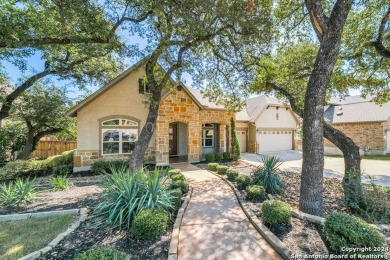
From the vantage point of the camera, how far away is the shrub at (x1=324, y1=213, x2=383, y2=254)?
2.95 metres

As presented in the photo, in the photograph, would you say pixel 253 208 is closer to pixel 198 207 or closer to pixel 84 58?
pixel 198 207

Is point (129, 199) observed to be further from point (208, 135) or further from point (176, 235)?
point (208, 135)

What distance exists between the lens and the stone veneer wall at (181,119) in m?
12.4

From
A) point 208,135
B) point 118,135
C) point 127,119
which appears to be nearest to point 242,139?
point 208,135

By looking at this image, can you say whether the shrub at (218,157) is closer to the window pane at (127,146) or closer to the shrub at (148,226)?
the window pane at (127,146)

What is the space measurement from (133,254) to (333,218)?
12.2ft

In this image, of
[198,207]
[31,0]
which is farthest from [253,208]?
[31,0]

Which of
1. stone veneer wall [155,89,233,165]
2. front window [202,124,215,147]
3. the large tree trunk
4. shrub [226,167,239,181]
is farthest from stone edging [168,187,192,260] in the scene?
front window [202,124,215,147]

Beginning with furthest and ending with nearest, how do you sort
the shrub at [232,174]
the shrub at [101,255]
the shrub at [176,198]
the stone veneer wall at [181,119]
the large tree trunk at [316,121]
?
the stone veneer wall at [181,119], the shrub at [232,174], the shrub at [176,198], the large tree trunk at [316,121], the shrub at [101,255]

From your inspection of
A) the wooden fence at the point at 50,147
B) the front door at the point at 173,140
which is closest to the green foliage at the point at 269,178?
the front door at the point at 173,140

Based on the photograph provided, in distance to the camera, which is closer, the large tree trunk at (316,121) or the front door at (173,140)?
the large tree trunk at (316,121)

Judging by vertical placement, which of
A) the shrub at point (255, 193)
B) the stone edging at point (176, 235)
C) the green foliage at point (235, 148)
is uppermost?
the green foliage at point (235, 148)

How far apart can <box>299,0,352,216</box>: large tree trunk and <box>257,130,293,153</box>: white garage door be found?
14814 millimetres

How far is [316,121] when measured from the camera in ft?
15.6
